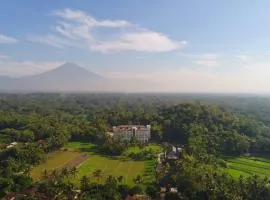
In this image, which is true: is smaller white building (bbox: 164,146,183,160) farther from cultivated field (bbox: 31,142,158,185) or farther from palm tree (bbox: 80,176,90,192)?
palm tree (bbox: 80,176,90,192)

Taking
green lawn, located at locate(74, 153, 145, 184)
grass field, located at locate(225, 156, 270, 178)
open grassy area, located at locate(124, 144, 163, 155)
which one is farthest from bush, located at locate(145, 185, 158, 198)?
open grassy area, located at locate(124, 144, 163, 155)

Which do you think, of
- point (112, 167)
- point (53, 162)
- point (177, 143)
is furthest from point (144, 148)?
point (53, 162)

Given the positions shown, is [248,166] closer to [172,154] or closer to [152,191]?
[172,154]

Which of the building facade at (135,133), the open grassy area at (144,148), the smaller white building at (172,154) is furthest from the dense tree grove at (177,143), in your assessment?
the smaller white building at (172,154)

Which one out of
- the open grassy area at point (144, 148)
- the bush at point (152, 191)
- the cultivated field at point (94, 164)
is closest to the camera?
the bush at point (152, 191)

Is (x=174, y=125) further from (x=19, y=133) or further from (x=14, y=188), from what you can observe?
(x=14, y=188)

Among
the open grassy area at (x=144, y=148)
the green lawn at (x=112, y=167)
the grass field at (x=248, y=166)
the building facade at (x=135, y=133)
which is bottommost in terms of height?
the grass field at (x=248, y=166)

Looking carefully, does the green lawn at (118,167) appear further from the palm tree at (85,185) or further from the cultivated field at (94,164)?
the palm tree at (85,185)
